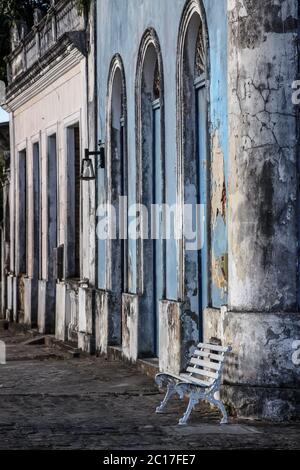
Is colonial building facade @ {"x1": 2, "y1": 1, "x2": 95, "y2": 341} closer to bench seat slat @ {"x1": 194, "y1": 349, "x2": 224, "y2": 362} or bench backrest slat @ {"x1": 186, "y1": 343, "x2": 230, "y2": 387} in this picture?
bench backrest slat @ {"x1": 186, "y1": 343, "x2": 230, "y2": 387}

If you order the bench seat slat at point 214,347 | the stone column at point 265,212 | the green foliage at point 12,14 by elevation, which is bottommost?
the bench seat slat at point 214,347

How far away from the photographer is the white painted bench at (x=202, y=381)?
34.3 ft

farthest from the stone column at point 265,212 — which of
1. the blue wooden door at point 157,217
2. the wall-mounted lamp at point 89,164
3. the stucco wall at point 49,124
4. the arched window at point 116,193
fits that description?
the stucco wall at point 49,124

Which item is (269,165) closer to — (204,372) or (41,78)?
(204,372)

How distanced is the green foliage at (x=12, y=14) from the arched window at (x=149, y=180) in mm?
11475

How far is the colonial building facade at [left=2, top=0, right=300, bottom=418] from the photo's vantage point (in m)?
10.8

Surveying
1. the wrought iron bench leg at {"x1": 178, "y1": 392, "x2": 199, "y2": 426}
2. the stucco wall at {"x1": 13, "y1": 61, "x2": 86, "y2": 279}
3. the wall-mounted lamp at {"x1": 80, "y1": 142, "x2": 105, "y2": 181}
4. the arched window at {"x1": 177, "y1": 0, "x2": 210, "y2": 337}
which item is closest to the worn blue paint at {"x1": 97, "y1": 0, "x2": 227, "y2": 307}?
the wall-mounted lamp at {"x1": 80, "y1": 142, "x2": 105, "y2": 181}

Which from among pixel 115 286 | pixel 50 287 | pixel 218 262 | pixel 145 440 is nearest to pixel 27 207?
pixel 50 287

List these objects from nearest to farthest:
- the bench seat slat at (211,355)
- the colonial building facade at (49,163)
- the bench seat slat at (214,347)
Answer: the bench seat slat at (211,355)
the bench seat slat at (214,347)
the colonial building facade at (49,163)

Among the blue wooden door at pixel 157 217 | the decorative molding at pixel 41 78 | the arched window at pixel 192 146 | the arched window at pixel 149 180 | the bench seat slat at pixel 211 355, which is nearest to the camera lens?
the bench seat slat at pixel 211 355

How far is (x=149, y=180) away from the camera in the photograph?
15.2m

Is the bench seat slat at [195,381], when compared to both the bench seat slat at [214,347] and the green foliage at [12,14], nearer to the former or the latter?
the bench seat slat at [214,347]

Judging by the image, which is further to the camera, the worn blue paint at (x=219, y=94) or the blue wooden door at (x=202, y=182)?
the blue wooden door at (x=202, y=182)

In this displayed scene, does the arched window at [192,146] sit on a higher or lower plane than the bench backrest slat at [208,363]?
higher
